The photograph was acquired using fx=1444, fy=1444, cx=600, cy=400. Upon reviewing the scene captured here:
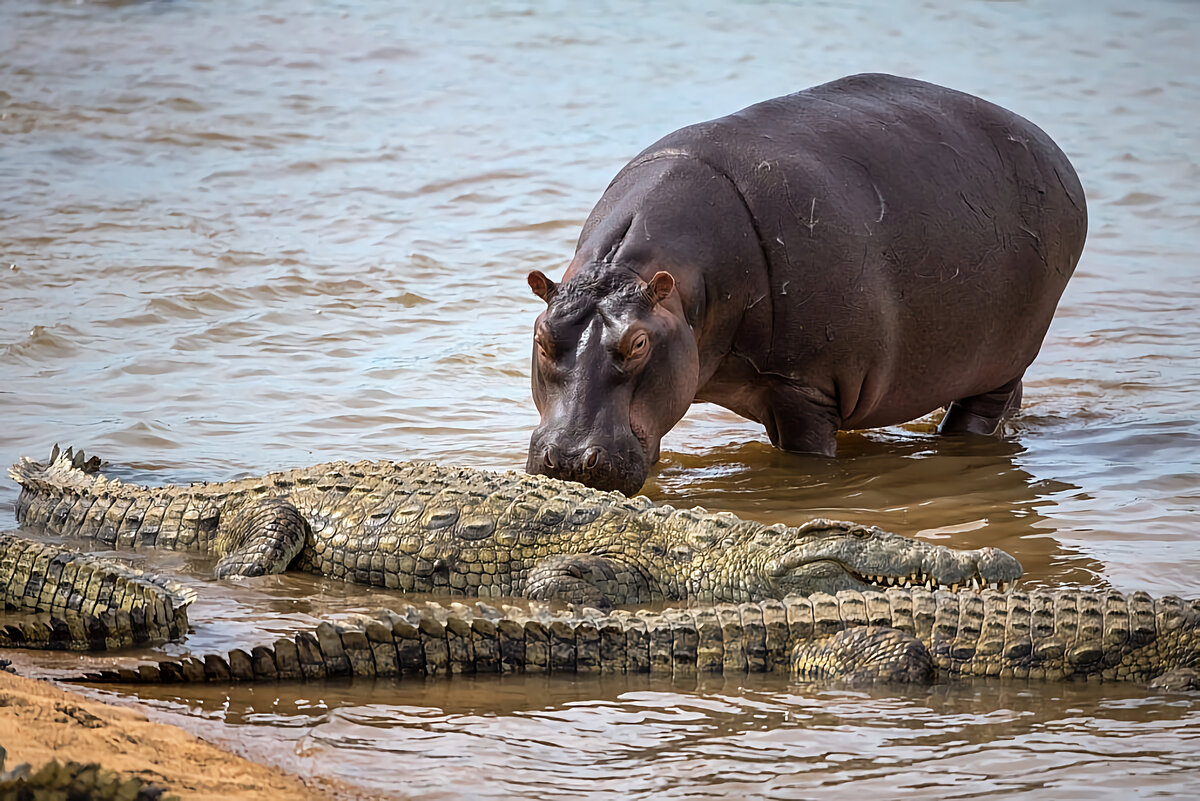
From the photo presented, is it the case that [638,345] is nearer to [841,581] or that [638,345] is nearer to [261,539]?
[841,581]

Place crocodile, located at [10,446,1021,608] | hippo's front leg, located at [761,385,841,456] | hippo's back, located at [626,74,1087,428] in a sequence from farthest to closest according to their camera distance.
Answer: hippo's front leg, located at [761,385,841,456], hippo's back, located at [626,74,1087,428], crocodile, located at [10,446,1021,608]

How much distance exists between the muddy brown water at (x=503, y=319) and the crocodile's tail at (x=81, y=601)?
16cm

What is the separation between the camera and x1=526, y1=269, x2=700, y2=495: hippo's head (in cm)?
592

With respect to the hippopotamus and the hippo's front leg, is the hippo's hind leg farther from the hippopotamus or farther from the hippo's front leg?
the hippo's front leg

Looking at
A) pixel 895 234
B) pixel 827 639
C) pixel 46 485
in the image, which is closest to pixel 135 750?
pixel 827 639

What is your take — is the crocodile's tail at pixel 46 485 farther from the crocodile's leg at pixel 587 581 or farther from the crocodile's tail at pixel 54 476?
the crocodile's leg at pixel 587 581

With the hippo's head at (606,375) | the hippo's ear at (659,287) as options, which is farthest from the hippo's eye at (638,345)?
the hippo's ear at (659,287)

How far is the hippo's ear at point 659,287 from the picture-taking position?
6066mm

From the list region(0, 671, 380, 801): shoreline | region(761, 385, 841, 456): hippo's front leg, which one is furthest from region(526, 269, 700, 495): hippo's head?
region(0, 671, 380, 801): shoreline

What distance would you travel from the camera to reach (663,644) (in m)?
4.39

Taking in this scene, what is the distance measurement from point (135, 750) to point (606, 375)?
314 centimetres

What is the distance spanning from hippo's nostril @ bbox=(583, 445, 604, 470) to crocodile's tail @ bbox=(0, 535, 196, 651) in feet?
5.97

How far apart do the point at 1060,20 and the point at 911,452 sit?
21357 mm

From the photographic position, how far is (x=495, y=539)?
545 cm
